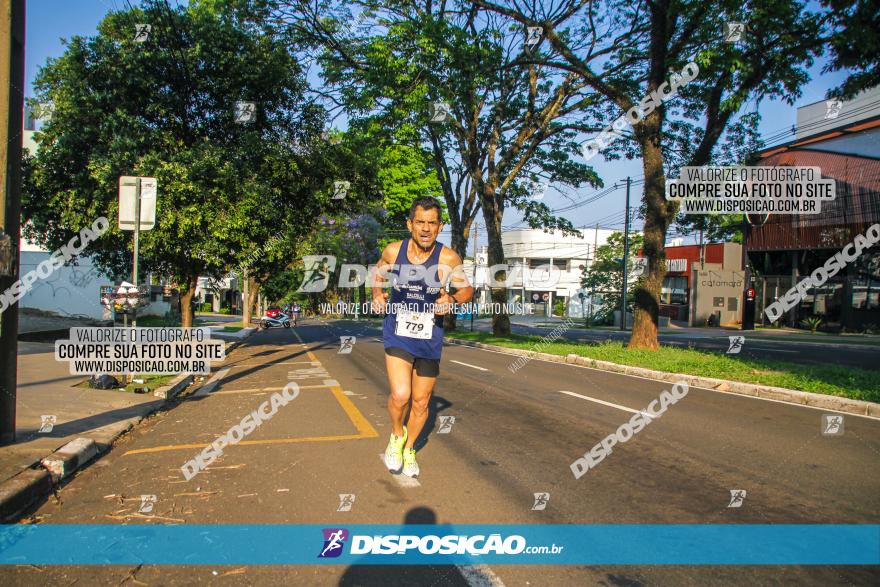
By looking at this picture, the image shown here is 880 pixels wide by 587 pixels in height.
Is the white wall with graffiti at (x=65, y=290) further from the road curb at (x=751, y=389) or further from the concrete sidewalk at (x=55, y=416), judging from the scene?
the road curb at (x=751, y=389)

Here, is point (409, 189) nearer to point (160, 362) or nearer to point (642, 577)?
point (160, 362)

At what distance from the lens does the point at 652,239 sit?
1551cm

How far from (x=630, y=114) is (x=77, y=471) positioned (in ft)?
47.3

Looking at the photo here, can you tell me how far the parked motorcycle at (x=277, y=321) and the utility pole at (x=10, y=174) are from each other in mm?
36651

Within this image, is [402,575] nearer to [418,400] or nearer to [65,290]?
[418,400]

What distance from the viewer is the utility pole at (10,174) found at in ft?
17.2

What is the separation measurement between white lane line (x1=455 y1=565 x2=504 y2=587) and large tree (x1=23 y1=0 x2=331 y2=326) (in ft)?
40.3

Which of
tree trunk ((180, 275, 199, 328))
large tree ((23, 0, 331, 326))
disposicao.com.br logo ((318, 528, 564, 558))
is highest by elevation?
large tree ((23, 0, 331, 326))

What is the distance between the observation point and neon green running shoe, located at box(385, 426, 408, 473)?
480 centimetres

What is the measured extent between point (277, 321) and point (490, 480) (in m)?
39.0

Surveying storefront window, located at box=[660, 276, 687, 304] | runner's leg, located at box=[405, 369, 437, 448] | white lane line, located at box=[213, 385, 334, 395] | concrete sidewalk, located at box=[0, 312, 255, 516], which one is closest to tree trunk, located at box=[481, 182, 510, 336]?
white lane line, located at box=[213, 385, 334, 395]

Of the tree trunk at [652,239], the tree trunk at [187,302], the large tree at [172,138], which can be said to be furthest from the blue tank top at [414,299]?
the tree trunk at [187,302]

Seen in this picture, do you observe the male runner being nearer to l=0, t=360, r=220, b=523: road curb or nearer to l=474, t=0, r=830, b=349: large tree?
l=0, t=360, r=220, b=523: road curb

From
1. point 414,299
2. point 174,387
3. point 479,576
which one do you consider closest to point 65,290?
point 174,387
